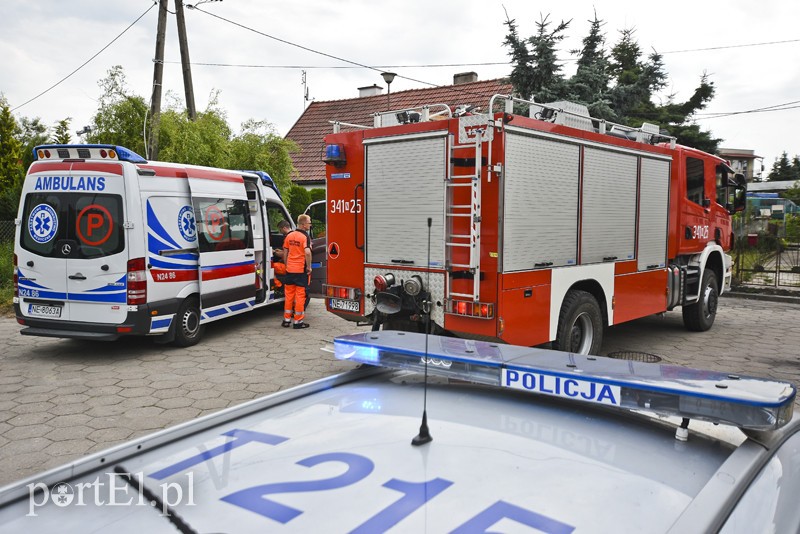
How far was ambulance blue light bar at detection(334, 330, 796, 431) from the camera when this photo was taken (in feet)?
5.46

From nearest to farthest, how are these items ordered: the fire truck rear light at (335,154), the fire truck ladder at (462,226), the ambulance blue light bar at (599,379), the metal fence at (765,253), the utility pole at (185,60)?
the ambulance blue light bar at (599,379), the fire truck ladder at (462,226), the fire truck rear light at (335,154), the metal fence at (765,253), the utility pole at (185,60)

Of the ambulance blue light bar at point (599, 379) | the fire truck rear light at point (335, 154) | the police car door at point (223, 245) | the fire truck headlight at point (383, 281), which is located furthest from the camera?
the police car door at point (223, 245)

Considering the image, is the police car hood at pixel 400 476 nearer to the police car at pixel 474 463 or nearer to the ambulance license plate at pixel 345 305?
the police car at pixel 474 463

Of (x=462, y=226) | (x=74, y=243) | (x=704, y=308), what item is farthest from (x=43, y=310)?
(x=704, y=308)

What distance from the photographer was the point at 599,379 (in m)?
1.91

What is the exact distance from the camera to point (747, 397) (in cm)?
166

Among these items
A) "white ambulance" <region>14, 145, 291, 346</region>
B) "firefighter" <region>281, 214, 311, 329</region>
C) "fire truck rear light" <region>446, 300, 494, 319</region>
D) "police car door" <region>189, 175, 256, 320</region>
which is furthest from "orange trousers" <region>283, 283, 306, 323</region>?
"fire truck rear light" <region>446, 300, 494, 319</region>

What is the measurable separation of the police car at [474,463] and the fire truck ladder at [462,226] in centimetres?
350

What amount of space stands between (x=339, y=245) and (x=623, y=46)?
1551 centimetres

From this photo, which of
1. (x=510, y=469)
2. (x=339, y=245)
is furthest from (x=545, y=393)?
(x=339, y=245)

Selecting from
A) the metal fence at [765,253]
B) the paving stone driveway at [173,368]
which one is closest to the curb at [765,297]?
the metal fence at [765,253]

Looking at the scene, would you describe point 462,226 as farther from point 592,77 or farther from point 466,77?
point 466,77

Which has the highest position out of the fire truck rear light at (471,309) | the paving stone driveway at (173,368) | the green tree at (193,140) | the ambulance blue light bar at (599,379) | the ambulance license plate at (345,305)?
the green tree at (193,140)

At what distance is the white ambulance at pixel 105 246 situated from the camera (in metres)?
7.16
